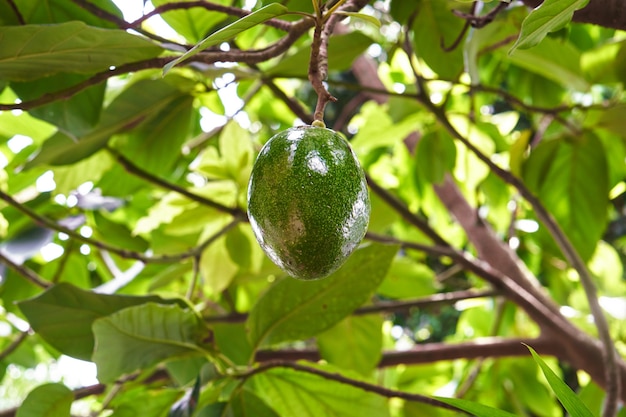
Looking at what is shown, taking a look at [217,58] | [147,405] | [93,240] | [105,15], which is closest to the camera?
[217,58]

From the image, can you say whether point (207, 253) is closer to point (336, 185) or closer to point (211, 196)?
point (211, 196)

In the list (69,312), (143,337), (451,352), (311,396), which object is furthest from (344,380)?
(451,352)

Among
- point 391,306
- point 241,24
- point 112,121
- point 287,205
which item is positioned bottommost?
point 391,306

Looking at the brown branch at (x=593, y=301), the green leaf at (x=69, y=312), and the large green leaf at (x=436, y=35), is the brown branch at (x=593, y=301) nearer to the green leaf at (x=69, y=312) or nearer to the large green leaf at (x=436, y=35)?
the large green leaf at (x=436, y=35)

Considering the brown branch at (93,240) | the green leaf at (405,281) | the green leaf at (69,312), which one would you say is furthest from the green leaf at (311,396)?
the green leaf at (405,281)

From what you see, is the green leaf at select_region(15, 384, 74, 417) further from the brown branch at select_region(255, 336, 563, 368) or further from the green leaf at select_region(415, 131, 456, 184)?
the green leaf at select_region(415, 131, 456, 184)

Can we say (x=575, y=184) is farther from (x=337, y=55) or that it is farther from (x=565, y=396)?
(x=565, y=396)
